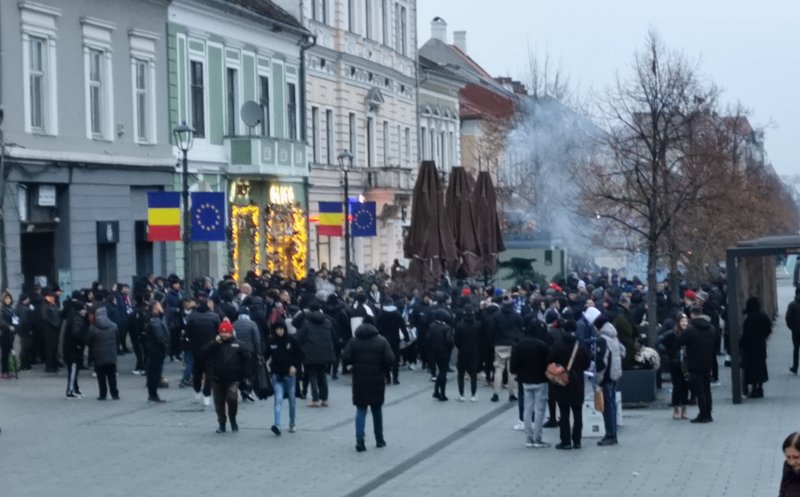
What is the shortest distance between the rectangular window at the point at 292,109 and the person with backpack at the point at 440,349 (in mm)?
22915

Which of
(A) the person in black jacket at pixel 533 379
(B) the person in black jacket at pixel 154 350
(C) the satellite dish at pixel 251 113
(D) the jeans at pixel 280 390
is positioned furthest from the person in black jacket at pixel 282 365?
(C) the satellite dish at pixel 251 113

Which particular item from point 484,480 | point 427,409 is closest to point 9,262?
point 427,409

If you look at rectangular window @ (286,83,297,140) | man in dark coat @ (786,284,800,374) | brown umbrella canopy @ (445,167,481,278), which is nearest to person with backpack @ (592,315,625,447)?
man in dark coat @ (786,284,800,374)

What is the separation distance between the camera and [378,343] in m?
20.1

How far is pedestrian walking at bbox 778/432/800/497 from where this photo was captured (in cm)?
984

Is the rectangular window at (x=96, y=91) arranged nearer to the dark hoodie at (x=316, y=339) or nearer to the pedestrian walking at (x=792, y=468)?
the dark hoodie at (x=316, y=339)

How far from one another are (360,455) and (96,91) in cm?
1877

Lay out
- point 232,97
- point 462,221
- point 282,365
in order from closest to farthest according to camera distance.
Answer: point 282,365 → point 462,221 → point 232,97

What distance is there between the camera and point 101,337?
989 inches

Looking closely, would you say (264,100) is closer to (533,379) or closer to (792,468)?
(533,379)

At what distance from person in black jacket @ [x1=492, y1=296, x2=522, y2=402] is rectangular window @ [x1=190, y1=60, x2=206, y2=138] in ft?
56.6

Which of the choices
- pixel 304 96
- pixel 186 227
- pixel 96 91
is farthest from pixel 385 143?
pixel 186 227

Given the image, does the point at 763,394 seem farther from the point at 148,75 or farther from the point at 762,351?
the point at 148,75

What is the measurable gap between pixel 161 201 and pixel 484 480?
16459 millimetres
